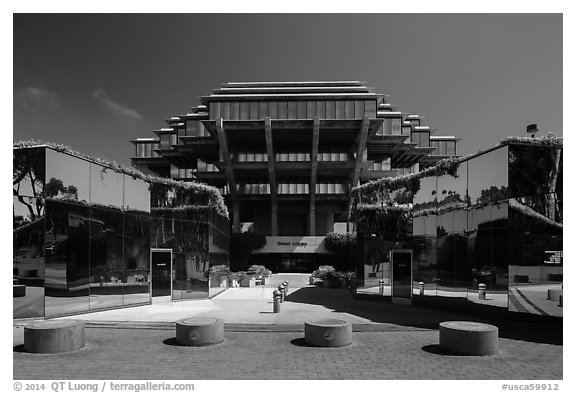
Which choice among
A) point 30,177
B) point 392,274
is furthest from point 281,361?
point 392,274

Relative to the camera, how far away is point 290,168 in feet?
166

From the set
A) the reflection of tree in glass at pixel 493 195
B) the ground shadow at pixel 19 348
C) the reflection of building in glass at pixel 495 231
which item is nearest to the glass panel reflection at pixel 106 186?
the ground shadow at pixel 19 348

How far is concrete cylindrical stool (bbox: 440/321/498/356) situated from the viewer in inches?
334

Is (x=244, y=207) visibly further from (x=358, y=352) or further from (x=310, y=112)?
(x=358, y=352)

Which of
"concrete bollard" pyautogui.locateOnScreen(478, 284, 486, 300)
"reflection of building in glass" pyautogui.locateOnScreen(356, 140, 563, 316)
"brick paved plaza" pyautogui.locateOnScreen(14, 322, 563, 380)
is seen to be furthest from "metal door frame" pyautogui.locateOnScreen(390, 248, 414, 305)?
"brick paved plaza" pyautogui.locateOnScreen(14, 322, 563, 380)

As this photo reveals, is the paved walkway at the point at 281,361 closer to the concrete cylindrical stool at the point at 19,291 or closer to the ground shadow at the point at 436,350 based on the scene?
the ground shadow at the point at 436,350

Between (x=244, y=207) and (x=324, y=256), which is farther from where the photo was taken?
(x=244, y=207)

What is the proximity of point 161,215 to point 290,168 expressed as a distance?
33.6 metres

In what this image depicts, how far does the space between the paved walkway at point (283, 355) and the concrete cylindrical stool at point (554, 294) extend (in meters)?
0.87

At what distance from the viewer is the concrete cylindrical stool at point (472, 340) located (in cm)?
848

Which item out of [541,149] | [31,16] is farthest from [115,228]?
[541,149]

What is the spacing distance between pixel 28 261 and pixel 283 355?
Result: 9248 mm

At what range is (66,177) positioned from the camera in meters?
13.6

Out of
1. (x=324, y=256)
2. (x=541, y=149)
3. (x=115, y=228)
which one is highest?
(x=541, y=149)
